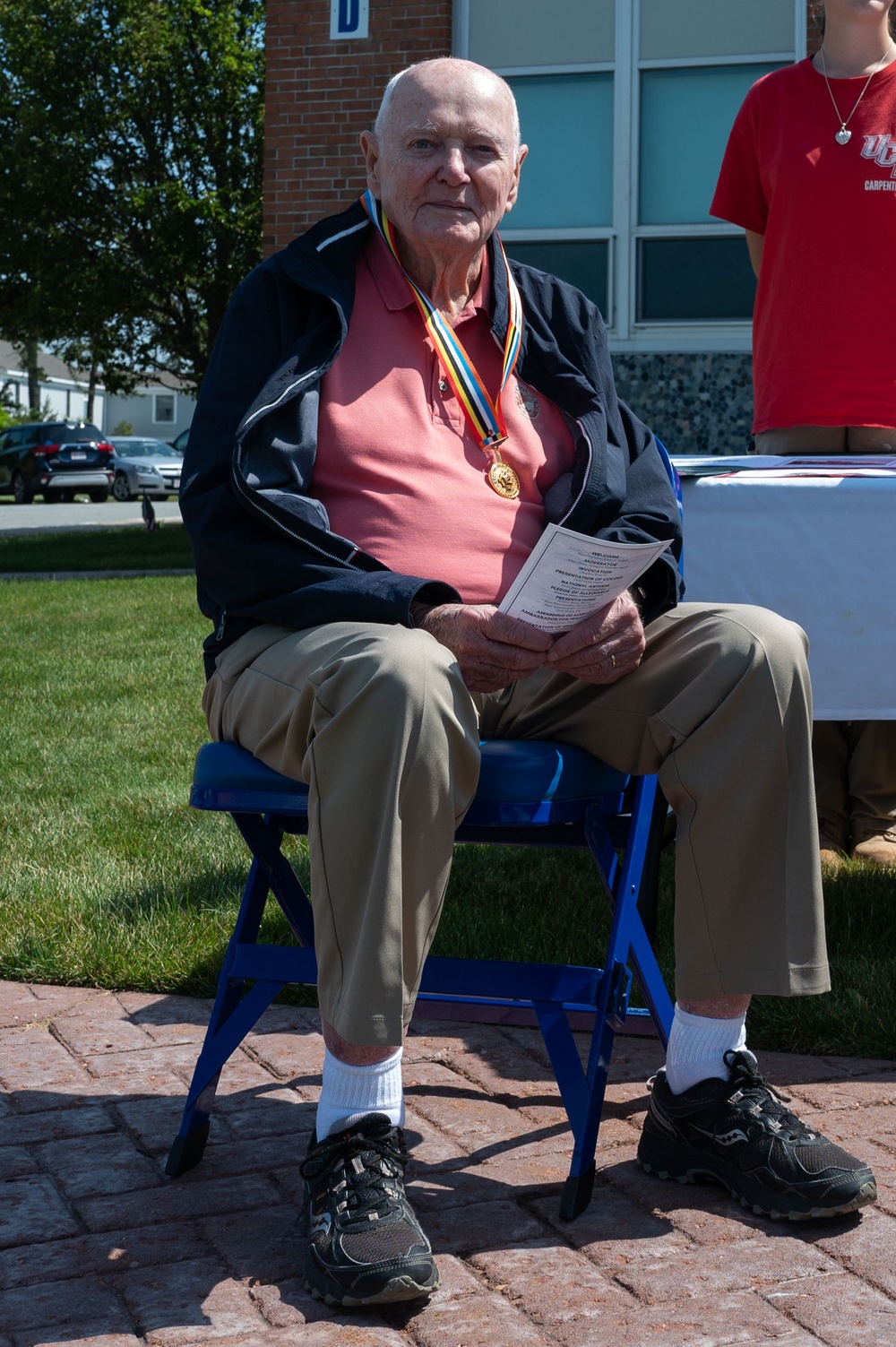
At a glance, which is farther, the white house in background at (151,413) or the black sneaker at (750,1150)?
the white house in background at (151,413)

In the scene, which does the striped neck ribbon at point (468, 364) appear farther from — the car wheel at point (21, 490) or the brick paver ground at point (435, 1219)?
the car wheel at point (21, 490)

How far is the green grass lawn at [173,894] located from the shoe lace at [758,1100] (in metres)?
0.67

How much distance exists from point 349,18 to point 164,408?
8604 cm

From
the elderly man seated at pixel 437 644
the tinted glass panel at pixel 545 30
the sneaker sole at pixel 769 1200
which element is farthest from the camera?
the tinted glass panel at pixel 545 30

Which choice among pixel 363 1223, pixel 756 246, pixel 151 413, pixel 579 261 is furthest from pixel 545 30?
pixel 151 413

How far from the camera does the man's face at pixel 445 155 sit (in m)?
2.84

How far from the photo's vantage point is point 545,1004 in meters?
2.54

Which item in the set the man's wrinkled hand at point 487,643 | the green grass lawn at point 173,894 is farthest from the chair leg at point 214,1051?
the green grass lawn at point 173,894

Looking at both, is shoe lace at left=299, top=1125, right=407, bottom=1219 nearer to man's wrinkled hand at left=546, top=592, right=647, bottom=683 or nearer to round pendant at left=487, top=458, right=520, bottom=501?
man's wrinkled hand at left=546, top=592, right=647, bottom=683

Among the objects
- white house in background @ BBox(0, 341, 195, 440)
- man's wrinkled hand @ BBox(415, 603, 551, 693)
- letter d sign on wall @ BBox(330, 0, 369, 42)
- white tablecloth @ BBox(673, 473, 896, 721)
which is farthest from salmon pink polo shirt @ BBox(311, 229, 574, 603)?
white house in background @ BBox(0, 341, 195, 440)

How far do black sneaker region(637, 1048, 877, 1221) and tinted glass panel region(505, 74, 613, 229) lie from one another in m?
8.20

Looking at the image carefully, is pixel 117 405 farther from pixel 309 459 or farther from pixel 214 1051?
pixel 214 1051

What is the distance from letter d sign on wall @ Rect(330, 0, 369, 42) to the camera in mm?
10266

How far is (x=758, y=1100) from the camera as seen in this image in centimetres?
249
